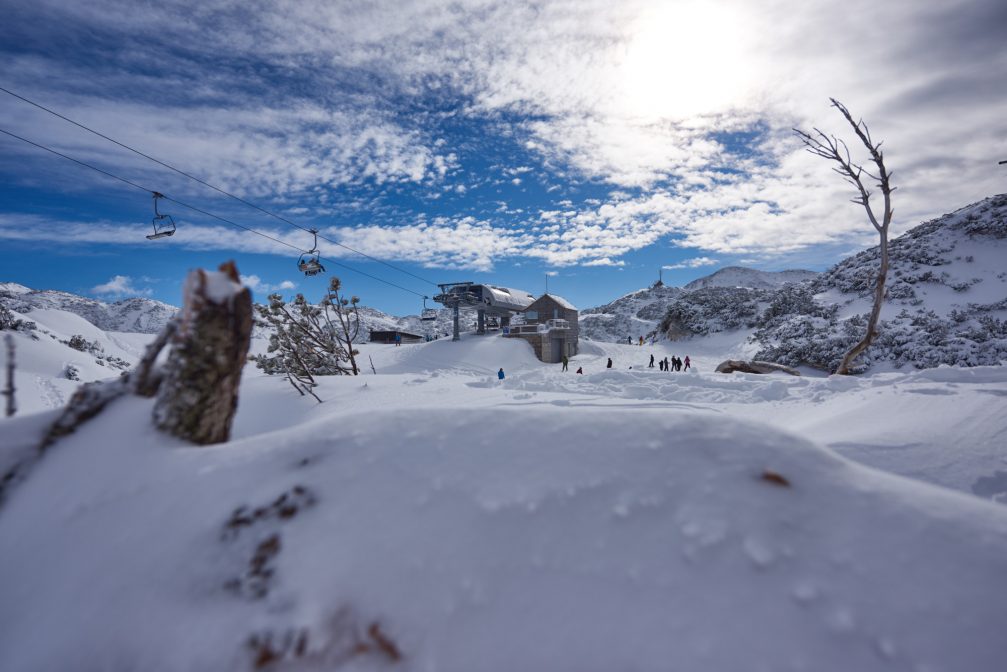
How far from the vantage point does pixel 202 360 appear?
2.13 m

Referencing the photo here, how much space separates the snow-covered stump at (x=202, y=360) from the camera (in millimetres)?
2111

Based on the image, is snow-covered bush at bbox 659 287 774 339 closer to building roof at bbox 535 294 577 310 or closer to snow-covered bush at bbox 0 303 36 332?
building roof at bbox 535 294 577 310

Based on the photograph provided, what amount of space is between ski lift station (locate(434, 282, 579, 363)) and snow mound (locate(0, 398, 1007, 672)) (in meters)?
25.1

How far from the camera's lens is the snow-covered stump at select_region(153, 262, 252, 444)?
2.11m

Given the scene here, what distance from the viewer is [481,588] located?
4.32ft

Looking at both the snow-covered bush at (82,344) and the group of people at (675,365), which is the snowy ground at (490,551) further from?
the group of people at (675,365)

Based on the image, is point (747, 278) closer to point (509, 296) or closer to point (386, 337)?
point (509, 296)

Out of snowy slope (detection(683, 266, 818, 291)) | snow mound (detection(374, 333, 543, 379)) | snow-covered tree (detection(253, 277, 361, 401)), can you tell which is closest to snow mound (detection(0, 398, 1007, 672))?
snow-covered tree (detection(253, 277, 361, 401))

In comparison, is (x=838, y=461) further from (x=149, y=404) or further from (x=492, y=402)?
(x=492, y=402)

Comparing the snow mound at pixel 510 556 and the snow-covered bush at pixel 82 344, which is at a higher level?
the snow-covered bush at pixel 82 344

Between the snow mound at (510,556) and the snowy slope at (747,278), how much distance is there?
8622 cm

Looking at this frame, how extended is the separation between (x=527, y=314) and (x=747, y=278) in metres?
75.0

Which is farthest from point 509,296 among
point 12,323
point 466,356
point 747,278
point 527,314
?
point 747,278

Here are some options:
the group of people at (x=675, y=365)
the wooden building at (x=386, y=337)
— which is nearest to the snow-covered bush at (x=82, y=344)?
the group of people at (x=675, y=365)
